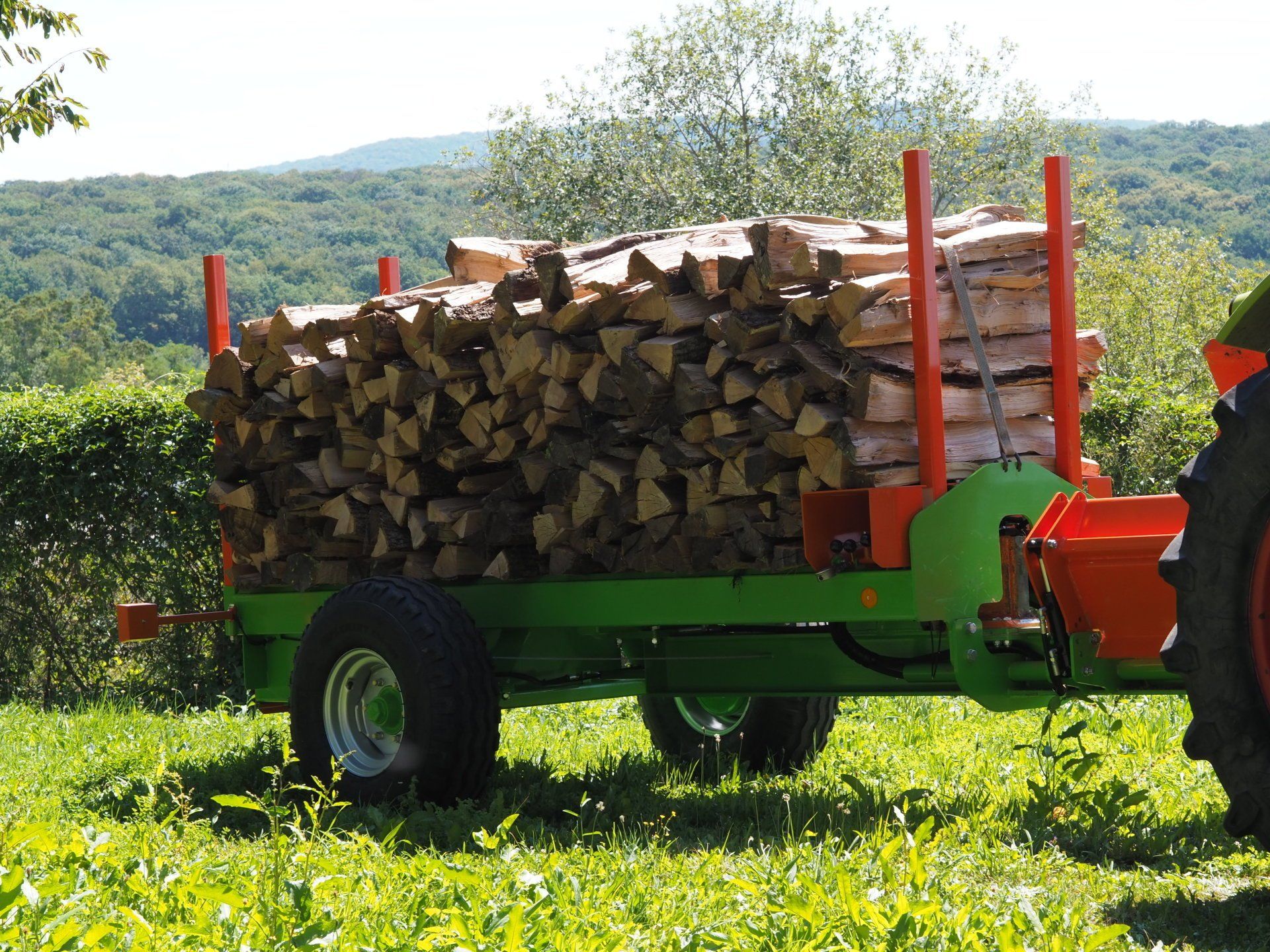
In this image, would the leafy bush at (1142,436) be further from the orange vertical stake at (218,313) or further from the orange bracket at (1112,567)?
the orange vertical stake at (218,313)

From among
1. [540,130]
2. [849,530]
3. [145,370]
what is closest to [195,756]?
[849,530]

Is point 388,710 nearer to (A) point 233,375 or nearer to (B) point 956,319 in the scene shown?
(A) point 233,375

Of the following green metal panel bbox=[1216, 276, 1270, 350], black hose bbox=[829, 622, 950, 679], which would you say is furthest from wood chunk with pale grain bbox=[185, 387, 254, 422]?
green metal panel bbox=[1216, 276, 1270, 350]

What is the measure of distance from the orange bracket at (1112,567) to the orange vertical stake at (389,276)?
3818 mm

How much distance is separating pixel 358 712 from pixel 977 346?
110 inches

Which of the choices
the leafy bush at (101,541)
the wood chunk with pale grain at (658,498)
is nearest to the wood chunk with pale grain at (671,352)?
the wood chunk with pale grain at (658,498)

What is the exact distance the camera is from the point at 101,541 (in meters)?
9.19

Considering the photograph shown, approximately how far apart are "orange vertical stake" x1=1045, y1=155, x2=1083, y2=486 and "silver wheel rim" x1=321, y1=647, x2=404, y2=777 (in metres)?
2.67

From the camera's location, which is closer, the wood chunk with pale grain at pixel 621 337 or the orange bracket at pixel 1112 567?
the orange bracket at pixel 1112 567

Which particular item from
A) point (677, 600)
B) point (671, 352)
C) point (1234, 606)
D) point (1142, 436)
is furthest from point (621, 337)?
point (1142, 436)

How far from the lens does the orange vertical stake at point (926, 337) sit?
14.5 feet

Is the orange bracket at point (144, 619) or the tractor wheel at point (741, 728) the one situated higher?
the orange bracket at point (144, 619)

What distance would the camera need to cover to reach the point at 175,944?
2992 millimetres

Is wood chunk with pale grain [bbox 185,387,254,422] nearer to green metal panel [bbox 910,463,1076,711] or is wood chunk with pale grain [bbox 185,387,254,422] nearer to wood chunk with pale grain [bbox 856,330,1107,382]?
wood chunk with pale grain [bbox 856,330,1107,382]
